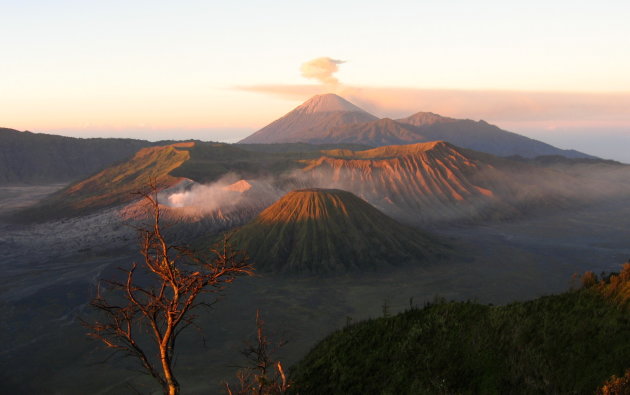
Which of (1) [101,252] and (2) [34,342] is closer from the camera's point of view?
(2) [34,342]

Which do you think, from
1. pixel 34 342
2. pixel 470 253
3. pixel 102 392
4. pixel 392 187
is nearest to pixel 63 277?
pixel 34 342

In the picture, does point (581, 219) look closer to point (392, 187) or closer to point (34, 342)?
point (392, 187)

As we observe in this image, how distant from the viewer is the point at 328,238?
69125mm

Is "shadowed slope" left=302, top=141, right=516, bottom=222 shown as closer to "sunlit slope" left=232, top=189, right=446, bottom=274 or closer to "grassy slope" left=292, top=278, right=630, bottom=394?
"sunlit slope" left=232, top=189, right=446, bottom=274

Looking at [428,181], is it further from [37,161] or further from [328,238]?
[37,161]

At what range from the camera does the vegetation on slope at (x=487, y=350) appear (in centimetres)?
1462

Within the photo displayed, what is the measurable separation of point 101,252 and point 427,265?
170 ft

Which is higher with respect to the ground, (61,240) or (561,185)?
(561,185)

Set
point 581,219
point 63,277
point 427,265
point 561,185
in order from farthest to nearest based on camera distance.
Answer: point 561,185 → point 581,219 → point 427,265 → point 63,277

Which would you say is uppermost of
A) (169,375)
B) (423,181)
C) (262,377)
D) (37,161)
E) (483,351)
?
(37,161)

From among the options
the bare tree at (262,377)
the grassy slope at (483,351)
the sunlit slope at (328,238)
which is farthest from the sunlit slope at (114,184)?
the bare tree at (262,377)

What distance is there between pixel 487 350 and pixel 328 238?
174 feet

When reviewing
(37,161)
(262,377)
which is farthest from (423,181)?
(37,161)

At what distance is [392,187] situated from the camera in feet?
380
